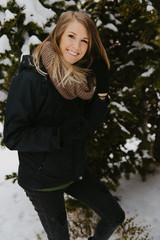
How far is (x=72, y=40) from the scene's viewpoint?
72.9 inches

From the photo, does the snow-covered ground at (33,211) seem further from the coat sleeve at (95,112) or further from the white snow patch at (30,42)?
the coat sleeve at (95,112)

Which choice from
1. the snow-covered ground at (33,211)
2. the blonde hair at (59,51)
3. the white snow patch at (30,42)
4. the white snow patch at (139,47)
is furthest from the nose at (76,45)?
the snow-covered ground at (33,211)

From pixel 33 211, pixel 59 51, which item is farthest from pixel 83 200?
pixel 33 211

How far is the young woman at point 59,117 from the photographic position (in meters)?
1.67

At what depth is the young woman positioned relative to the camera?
167cm

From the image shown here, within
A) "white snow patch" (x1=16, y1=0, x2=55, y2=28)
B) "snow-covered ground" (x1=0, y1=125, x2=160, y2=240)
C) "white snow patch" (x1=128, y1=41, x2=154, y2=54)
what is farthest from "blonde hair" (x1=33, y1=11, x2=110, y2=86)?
"snow-covered ground" (x1=0, y1=125, x2=160, y2=240)

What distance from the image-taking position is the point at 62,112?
1824 millimetres

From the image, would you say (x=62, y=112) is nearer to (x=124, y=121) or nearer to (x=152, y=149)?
(x=124, y=121)

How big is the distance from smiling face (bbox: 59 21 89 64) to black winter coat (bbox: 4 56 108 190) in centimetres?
31

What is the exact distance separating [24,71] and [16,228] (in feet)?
8.83

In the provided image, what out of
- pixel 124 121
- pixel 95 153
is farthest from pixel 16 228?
pixel 124 121

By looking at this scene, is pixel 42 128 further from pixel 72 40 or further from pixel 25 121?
pixel 72 40

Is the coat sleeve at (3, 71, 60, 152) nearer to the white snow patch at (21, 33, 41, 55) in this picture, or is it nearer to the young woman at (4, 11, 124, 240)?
the young woman at (4, 11, 124, 240)

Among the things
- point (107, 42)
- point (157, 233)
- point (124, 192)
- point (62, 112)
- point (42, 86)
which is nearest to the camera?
point (42, 86)
